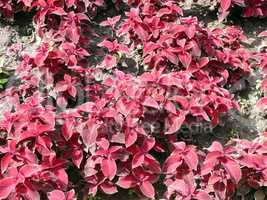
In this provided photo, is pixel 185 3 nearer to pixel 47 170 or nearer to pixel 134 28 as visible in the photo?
pixel 134 28

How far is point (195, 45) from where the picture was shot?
3766 millimetres

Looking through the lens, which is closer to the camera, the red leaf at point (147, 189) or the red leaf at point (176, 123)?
the red leaf at point (147, 189)

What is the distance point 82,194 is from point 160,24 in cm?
140

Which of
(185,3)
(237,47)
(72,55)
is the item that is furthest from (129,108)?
(185,3)

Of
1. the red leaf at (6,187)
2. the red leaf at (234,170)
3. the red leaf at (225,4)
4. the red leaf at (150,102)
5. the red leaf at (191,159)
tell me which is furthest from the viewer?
the red leaf at (225,4)

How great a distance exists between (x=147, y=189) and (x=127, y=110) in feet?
1.62

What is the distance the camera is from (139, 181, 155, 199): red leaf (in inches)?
127

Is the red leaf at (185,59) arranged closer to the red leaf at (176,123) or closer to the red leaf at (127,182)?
the red leaf at (176,123)

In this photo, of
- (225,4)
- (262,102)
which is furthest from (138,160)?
(225,4)

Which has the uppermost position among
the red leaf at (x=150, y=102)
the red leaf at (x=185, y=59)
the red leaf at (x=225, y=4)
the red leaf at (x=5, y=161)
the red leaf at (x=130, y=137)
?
the red leaf at (x=225, y=4)

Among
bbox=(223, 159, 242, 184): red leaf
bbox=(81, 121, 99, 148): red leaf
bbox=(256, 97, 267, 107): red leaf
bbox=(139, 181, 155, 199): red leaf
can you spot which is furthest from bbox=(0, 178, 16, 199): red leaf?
bbox=(256, 97, 267, 107): red leaf

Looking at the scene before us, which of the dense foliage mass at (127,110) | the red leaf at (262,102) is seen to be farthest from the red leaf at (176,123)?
the red leaf at (262,102)

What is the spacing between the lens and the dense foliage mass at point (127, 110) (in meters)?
3.18

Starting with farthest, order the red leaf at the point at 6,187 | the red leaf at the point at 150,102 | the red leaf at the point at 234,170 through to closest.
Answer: the red leaf at the point at 150,102 → the red leaf at the point at 234,170 → the red leaf at the point at 6,187
